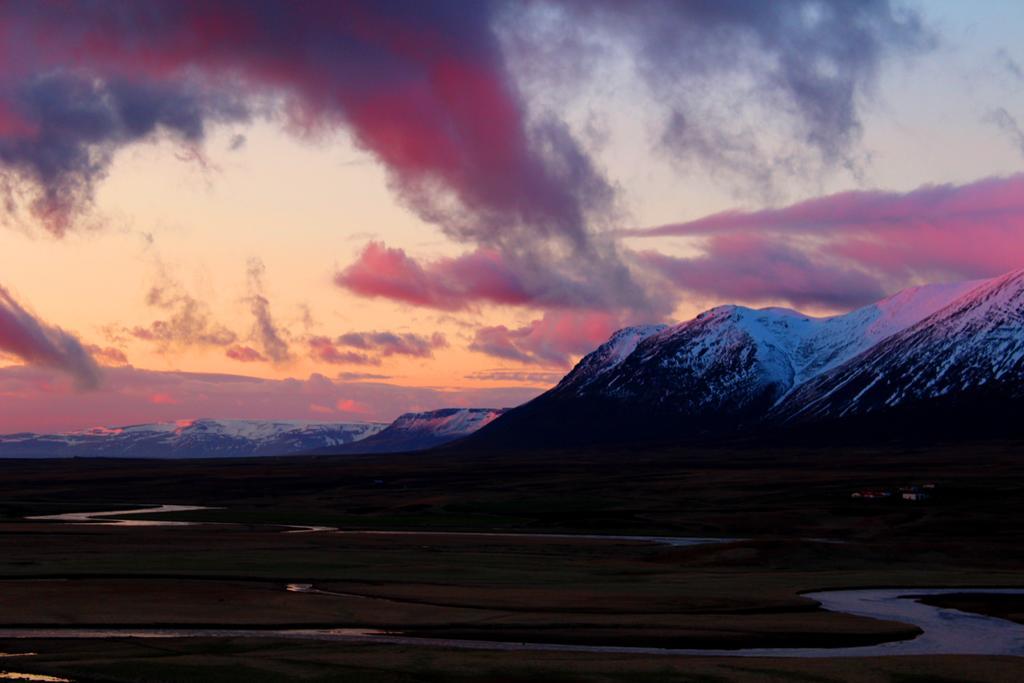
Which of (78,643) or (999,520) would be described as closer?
(78,643)

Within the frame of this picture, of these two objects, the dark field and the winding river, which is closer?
the dark field

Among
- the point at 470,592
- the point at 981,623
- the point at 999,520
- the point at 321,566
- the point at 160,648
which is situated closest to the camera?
the point at 160,648

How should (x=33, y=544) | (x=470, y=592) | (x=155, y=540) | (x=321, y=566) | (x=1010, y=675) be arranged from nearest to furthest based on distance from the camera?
(x=1010, y=675) < (x=470, y=592) < (x=321, y=566) < (x=33, y=544) < (x=155, y=540)

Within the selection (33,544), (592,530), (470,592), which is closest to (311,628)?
(470,592)

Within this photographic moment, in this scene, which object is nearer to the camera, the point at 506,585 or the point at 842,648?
the point at 842,648

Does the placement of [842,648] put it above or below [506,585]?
below

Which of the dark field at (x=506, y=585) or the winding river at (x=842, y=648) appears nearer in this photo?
the dark field at (x=506, y=585)

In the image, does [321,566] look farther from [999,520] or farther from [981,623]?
[999,520]

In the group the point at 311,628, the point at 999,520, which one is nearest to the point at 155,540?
the point at 311,628
